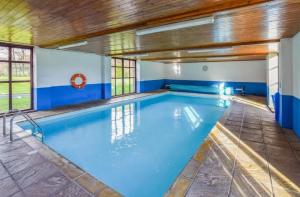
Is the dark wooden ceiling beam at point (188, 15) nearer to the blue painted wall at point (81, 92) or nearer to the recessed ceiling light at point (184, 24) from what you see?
the recessed ceiling light at point (184, 24)

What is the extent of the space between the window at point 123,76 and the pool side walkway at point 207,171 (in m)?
7.06

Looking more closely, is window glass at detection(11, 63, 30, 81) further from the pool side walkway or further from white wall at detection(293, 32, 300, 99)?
white wall at detection(293, 32, 300, 99)

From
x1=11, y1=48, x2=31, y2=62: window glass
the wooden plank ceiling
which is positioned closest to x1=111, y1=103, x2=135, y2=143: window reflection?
the wooden plank ceiling

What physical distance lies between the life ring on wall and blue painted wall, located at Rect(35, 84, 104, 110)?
0.18 meters

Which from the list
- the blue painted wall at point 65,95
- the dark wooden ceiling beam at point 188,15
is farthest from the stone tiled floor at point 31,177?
the blue painted wall at point 65,95

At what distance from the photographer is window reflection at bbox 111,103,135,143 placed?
5.11 meters

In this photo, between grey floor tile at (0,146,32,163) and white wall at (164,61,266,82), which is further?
white wall at (164,61,266,82)

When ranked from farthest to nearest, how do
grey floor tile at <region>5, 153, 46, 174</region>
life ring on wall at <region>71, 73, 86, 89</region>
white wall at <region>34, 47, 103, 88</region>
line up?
life ring on wall at <region>71, 73, 86, 89</region> < white wall at <region>34, 47, 103, 88</region> < grey floor tile at <region>5, 153, 46, 174</region>

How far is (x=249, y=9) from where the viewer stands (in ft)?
9.39

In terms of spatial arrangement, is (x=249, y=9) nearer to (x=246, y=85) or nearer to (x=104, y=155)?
(x=104, y=155)

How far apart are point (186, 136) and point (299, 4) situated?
11.5 feet

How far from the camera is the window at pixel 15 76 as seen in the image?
6.05 m

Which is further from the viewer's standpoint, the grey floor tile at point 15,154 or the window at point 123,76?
the window at point 123,76

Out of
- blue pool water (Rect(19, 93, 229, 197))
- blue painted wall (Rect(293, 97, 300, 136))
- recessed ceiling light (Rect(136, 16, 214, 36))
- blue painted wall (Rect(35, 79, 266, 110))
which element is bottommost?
blue pool water (Rect(19, 93, 229, 197))
